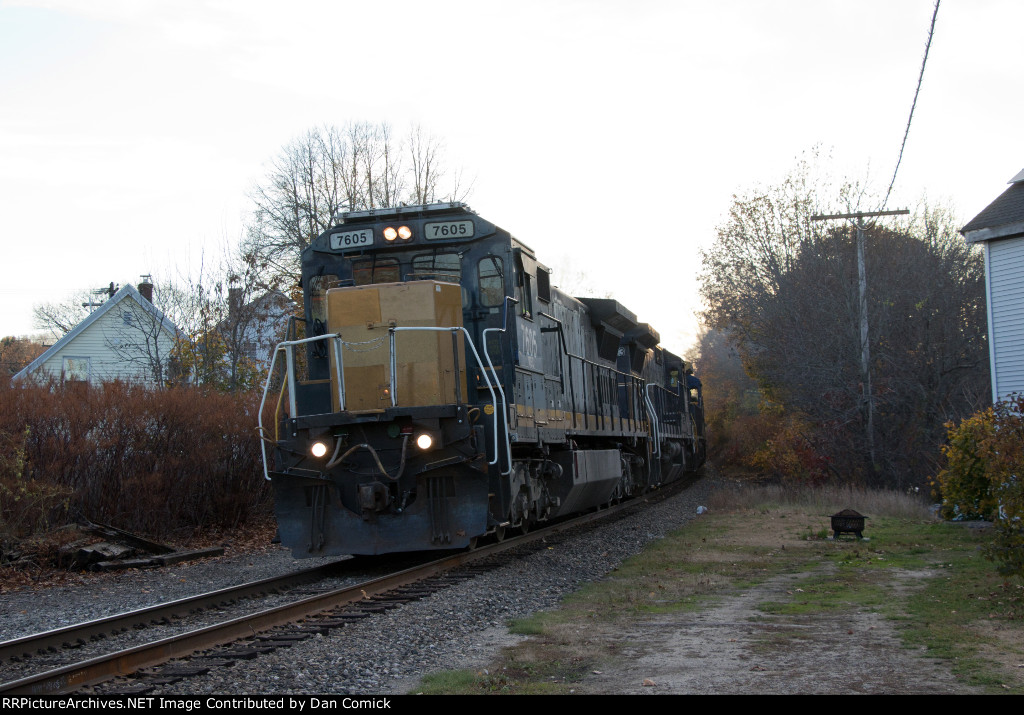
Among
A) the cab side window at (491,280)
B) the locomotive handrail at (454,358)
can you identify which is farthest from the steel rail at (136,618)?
the cab side window at (491,280)

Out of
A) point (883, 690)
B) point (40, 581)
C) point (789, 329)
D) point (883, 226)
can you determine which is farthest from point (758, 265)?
point (883, 690)

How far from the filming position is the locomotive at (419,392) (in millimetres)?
9148

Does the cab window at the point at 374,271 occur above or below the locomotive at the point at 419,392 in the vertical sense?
above

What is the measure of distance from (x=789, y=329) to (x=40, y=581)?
21150 mm

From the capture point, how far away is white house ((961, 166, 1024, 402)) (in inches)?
602

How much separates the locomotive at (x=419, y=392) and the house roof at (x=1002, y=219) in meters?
8.19

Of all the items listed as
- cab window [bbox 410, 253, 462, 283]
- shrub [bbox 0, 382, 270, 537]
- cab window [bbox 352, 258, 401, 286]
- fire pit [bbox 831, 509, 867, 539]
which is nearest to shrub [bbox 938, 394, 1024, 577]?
fire pit [bbox 831, 509, 867, 539]

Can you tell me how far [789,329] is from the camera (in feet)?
86.5

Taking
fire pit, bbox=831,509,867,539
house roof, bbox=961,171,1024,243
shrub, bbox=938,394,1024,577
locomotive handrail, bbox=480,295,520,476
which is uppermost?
house roof, bbox=961,171,1024,243

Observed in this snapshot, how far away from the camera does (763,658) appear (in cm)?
548

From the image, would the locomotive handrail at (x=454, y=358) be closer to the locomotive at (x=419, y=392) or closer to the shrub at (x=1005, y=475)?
the locomotive at (x=419, y=392)

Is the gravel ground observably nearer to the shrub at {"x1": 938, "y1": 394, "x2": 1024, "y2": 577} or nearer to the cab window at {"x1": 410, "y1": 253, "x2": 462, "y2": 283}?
the cab window at {"x1": 410, "y1": 253, "x2": 462, "y2": 283}

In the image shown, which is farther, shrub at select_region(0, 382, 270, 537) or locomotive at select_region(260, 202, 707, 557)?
shrub at select_region(0, 382, 270, 537)
